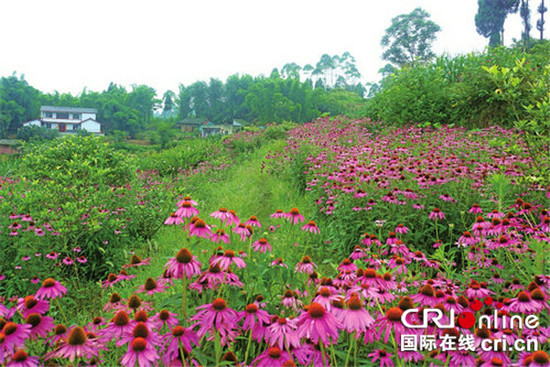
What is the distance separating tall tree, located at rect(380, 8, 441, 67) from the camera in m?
8.28

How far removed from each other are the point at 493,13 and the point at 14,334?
201 inches

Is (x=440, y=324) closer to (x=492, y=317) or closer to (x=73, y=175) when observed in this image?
(x=492, y=317)

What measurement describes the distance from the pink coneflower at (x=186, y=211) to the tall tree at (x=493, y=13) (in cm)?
354

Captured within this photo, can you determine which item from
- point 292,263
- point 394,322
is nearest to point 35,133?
point 292,263

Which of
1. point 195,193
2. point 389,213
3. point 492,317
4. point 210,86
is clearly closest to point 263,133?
point 195,193

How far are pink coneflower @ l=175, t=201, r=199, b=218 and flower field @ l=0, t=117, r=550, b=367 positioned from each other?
0.03 feet

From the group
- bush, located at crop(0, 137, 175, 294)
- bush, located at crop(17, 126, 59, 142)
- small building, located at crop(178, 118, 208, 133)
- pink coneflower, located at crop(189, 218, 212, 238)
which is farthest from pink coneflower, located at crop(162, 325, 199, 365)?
small building, located at crop(178, 118, 208, 133)

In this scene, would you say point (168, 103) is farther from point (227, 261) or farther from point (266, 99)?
point (227, 261)

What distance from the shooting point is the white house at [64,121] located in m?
5.65

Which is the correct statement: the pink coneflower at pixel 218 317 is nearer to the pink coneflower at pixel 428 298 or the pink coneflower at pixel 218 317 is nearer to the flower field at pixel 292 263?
the flower field at pixel 292 263

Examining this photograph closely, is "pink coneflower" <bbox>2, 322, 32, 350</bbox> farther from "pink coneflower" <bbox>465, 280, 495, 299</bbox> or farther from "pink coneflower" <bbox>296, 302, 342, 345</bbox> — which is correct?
"pink coneflower" <bbox>465, 280, 495, 299</bbox>

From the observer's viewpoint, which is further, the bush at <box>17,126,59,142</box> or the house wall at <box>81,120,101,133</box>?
the house wall at <box>81,120,101,133</box>

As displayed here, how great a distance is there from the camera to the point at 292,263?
192 cm

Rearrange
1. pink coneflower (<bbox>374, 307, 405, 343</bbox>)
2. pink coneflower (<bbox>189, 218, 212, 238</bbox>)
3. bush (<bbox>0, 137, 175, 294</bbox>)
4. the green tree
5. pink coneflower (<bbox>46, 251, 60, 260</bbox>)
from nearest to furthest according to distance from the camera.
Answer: pink coneflower (<bbox>374, 307, 405, 343</bbox>) < pink coneflower (<bbox>189, 218, 212, 238</bbox>) < pink coneflower (<bbox>46, 251, 60, 260</bbox>) < bush (<bbox>0, 137, 175, 294</bbox>) < the green tree
